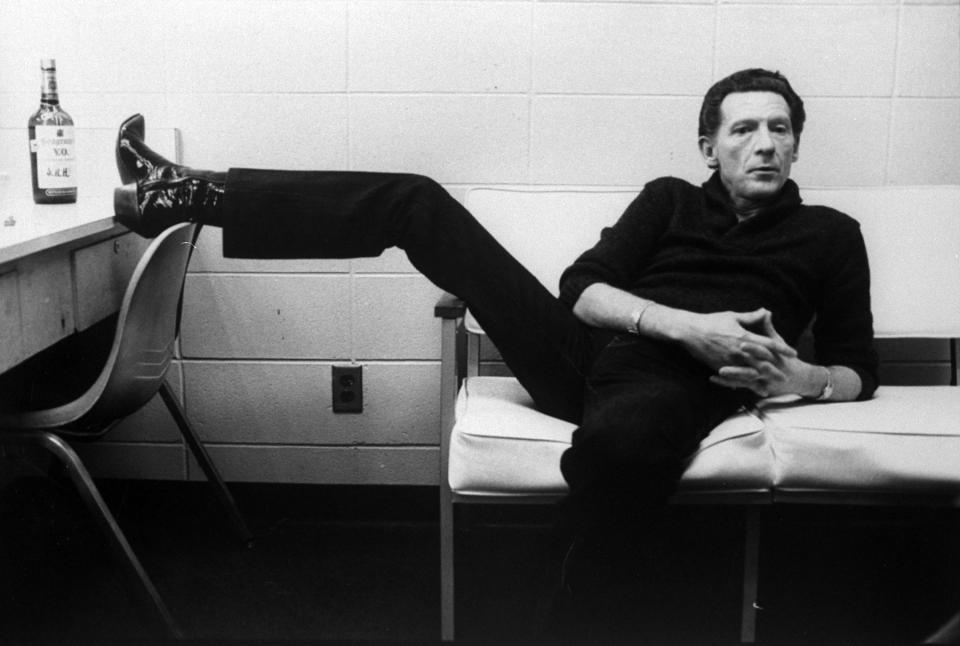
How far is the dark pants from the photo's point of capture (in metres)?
1.86

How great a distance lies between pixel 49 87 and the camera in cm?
219

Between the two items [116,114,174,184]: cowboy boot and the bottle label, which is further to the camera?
the bottle label

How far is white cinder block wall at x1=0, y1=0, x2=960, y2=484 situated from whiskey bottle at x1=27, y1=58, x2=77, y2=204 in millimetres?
241

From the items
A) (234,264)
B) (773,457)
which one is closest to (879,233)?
(773,457)

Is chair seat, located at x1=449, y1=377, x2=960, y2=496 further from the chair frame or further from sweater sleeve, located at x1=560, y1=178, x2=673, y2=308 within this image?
sweater sleeve, located at x1=560, y1=178, x2=673, y2=308

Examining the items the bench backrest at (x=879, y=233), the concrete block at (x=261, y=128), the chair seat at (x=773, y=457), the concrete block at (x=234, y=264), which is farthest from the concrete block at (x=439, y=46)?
the chair seat at (x=773, y=457)

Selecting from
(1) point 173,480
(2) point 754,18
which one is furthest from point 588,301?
(1) point 173,480

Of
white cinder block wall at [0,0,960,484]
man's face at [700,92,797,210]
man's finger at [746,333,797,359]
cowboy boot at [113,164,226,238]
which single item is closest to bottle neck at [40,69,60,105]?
white cinder block wall at [0,0,960,484]

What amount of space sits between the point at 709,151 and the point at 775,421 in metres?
0.69

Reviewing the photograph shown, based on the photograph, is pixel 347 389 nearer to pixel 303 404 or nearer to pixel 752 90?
pixel 303 404

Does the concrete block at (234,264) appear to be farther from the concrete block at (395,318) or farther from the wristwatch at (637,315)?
the wristwatch at (637,315)

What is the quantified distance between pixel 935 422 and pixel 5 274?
169 cm

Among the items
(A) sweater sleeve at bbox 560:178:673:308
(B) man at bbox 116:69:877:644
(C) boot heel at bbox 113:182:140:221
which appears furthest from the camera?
(A) sweater sleeve at bbox 560:178:673:308

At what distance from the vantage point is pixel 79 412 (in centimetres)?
182
